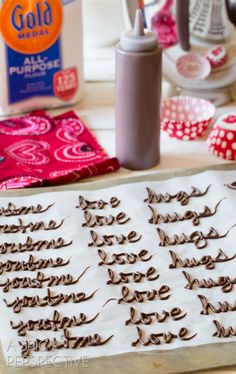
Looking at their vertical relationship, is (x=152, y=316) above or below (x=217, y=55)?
below

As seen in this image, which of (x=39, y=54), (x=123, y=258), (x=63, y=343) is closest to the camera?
(x=63, y=343)

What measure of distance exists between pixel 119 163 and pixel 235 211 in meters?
0.17

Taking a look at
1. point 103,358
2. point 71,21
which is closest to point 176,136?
point 71,21

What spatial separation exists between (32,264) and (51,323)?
0.09m

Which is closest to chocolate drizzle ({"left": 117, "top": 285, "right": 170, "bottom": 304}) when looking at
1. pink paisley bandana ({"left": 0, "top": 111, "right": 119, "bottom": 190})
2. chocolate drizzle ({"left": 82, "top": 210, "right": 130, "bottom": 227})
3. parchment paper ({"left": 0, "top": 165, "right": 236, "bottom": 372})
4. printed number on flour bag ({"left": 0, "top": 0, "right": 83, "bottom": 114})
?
parchment paper ({"left": 0, "top": 165, "right": 236, "bottom": 372})

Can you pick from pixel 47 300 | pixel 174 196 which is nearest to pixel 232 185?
pixel 174 196

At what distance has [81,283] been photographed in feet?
2.55

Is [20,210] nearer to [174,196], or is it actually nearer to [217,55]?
[174,196]

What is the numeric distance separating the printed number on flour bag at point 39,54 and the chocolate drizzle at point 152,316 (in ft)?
1.45

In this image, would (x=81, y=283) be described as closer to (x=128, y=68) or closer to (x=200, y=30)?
(x=128, y=68)

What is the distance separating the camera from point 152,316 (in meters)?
0.74

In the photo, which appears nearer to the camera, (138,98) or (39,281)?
(39,281)

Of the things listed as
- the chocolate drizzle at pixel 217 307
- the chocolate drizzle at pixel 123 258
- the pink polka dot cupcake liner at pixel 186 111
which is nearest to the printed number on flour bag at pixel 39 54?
the pink polka dot cupcake liner at pixel 186 111

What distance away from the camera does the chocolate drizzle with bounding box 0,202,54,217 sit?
88cm
